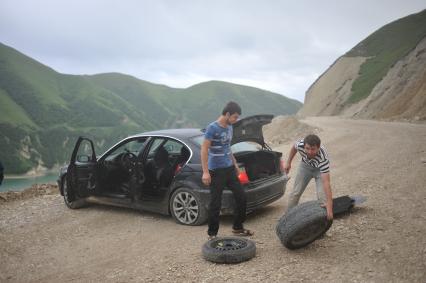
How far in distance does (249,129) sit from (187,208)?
1732mm

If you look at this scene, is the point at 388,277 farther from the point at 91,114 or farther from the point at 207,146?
the point at 91,114

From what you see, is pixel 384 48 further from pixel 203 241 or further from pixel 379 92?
pixel 203 241

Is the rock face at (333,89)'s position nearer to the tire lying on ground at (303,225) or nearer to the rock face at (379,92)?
the rock face at (379,92)

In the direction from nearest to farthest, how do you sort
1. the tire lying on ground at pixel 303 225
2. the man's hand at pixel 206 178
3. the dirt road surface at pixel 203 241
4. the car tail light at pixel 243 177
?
1. the dirt road surface at pixel 203 241
2. the tire lying on ground at pixel 303 225
3. the man's hand at pixel 206 178
4. the car tail light at pixel 243 177

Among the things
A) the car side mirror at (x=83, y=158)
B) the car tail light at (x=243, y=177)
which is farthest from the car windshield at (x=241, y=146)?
the car side mirror at (x=83, y=158)

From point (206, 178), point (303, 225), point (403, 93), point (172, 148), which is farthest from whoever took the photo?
point (403, 93)

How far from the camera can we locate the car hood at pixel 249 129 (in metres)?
7.07

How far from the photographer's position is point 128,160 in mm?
8070

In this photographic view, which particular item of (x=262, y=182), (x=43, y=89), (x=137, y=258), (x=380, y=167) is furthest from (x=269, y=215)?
(x=43, y=89)

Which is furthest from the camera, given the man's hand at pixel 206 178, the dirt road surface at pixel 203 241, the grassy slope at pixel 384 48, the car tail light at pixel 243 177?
the grassy slope at pixel 384 48

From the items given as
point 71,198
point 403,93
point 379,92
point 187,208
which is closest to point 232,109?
point 187,208

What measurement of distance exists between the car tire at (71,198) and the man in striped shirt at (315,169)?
470 cm

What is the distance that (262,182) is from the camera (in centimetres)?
718

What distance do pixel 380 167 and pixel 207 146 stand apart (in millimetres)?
6939
